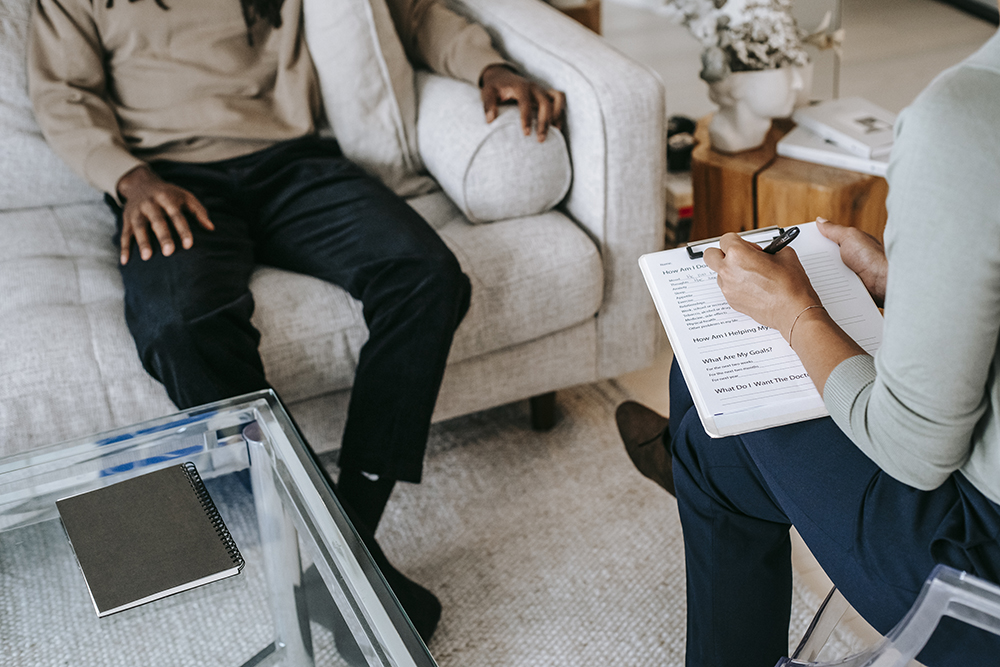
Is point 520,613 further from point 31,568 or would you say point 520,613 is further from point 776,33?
point 776,33

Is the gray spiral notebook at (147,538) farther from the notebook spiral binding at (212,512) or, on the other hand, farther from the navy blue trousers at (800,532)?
the navy blue trousers at (800,532)

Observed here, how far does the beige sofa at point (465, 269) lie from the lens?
4.06 ft

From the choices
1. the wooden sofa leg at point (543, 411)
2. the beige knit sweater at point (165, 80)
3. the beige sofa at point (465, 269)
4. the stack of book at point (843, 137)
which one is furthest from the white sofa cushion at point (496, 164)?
the stack of book at point (843, 137)

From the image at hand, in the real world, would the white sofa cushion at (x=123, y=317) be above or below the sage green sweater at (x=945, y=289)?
below

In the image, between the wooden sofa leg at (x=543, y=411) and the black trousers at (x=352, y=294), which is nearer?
the black trousers at (x=352, y=294)

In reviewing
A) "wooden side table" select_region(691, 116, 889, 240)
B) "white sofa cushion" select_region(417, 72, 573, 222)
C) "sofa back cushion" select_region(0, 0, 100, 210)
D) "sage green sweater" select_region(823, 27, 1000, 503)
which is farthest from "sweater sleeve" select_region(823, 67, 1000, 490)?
"sofa back cushion" select_region(0, 0, 100, 210)

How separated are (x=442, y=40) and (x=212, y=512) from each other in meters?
1.06

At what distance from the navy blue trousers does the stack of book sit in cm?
80

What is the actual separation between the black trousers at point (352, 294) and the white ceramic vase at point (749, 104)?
684mm

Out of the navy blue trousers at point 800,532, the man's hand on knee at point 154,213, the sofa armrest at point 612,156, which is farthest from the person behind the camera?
the sofa armrest at point 612,156

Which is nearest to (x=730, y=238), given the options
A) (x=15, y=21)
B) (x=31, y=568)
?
(x=31, y=568)

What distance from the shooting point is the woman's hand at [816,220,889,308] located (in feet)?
3.12

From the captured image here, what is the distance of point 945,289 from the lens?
2.01 feet

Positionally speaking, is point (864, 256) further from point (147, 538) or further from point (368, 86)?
point (368, 86)
